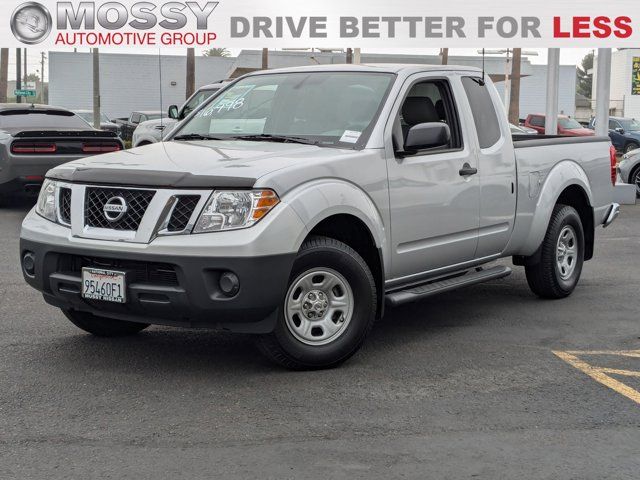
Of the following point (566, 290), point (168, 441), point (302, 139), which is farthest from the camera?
point (566, 290)

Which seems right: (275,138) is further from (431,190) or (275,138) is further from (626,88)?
(626,88)

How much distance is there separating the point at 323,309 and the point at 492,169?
2120 mm

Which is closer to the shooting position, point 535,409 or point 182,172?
point 535,409

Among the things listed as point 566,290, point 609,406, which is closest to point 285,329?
point 609,406

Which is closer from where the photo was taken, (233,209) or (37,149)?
(233,209)

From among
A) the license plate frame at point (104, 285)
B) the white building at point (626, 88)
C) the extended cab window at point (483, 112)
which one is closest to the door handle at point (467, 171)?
the extended cab window at point (483, 112)

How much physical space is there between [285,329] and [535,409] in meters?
1.46

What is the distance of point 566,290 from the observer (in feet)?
27.8

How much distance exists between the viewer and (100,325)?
22.0 ft

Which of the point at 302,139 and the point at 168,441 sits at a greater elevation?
the point at 302,139

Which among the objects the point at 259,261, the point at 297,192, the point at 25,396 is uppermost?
the point at 297,192

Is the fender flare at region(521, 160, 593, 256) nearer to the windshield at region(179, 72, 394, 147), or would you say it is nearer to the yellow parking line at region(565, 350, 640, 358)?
the yellow parking line at region(565, 350, 640, 358)

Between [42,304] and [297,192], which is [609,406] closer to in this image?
[297,192]

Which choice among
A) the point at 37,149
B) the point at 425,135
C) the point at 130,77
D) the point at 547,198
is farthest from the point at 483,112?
the point at 130,77
